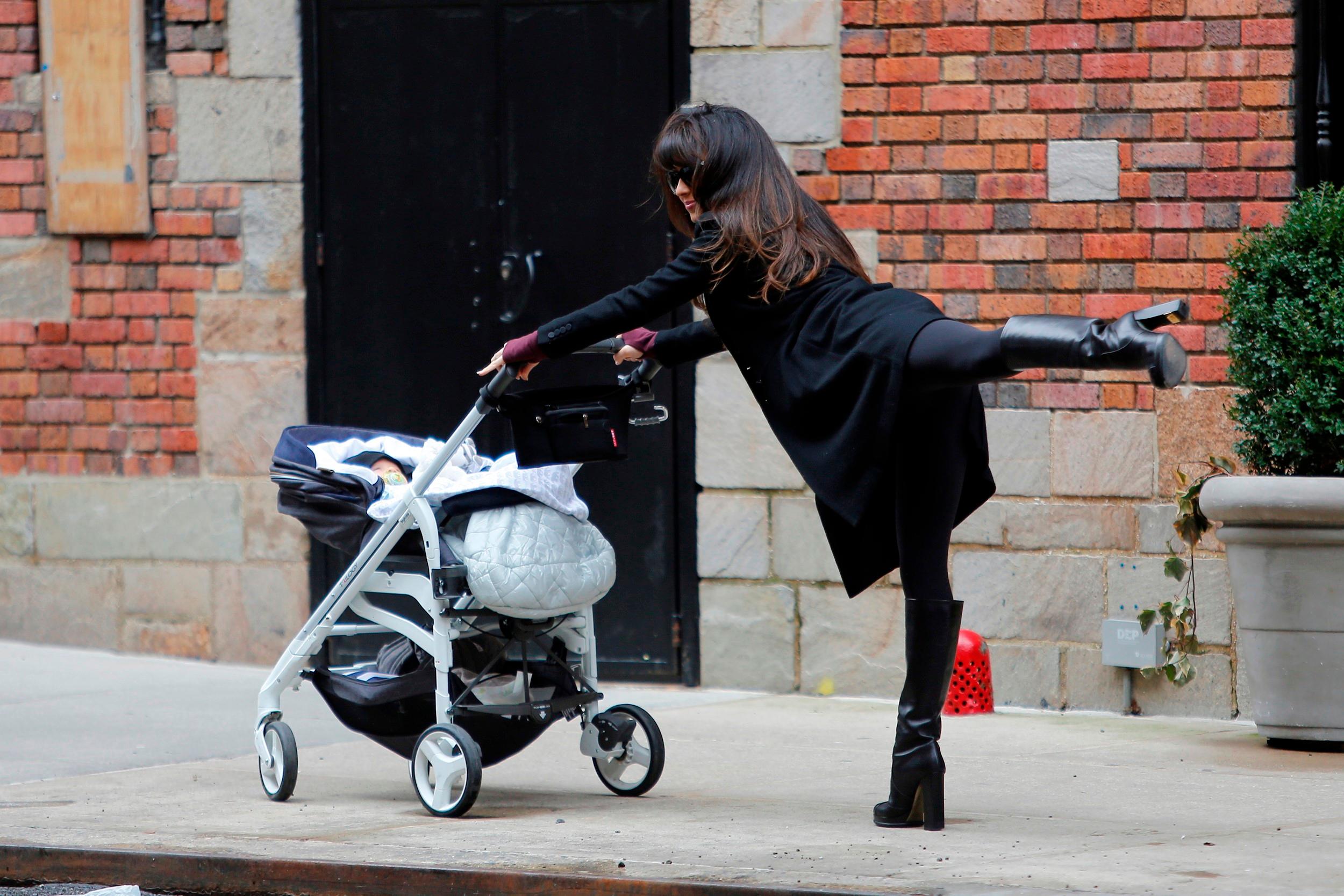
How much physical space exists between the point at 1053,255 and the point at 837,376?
249cm

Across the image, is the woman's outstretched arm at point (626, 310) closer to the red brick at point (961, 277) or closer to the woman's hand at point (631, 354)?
the woman's hand at point (631, 354)

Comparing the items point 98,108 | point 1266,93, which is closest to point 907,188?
point 1266,93

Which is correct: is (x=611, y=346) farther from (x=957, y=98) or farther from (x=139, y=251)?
(x=139, y=251)

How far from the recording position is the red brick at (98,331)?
7.52 meters

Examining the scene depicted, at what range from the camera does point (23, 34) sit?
24.7 feet

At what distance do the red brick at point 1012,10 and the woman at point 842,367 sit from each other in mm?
2279

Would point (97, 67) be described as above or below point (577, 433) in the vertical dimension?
above

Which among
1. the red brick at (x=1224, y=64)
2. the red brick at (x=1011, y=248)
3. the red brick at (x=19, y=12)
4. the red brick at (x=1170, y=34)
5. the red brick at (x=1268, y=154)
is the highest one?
the red brick at (x=19, y=12)

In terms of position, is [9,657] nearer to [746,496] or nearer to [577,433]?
[746,496]

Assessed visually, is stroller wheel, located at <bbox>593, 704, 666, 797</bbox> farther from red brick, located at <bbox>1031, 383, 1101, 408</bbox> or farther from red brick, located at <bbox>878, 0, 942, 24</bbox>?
red brick, located at <bbox>878, 0, 942, 24</bbox>

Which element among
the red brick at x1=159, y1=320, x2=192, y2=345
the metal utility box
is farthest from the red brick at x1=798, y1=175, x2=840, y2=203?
the red brick at x1=159, y1=320, x2=192, y2=345

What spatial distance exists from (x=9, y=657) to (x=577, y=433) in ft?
12.7

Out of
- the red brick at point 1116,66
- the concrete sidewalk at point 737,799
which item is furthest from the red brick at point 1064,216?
the concrete sidewalk at point 737,799

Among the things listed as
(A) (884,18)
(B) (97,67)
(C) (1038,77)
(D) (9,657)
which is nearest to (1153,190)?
(C) (1038,77)
